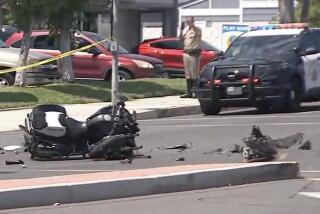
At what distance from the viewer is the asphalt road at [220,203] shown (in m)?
8.39

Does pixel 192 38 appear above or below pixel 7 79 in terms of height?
above

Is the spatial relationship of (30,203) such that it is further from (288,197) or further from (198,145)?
(198,145)

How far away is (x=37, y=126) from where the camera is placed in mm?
12023

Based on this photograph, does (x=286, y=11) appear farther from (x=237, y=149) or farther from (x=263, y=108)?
(x=237, y=149)

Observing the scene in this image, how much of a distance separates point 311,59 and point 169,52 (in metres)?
12.2

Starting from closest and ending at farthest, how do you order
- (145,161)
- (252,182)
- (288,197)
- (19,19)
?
(288,197) < (252,182) < (145,161) < (19,19)

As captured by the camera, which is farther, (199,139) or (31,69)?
(31,69)

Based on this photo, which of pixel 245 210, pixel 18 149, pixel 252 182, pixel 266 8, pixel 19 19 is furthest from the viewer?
pixel 266 8

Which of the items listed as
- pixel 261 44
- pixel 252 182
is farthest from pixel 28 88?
pixel 252 182

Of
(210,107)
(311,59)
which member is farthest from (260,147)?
(311,59)

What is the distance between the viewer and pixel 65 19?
21.3 meters

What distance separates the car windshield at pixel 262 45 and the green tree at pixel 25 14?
193 inches

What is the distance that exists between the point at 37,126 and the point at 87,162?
2.94 ft

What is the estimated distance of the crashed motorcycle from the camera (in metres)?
12.1
